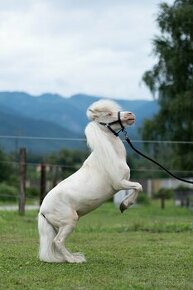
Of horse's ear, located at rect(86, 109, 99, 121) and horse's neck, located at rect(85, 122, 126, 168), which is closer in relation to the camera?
horse's neck, located at rect(85, 122, 126, 168)

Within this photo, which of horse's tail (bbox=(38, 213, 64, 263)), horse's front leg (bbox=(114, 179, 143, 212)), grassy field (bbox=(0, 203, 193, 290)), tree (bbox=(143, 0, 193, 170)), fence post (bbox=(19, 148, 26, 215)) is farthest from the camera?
tree (bbox=(143, 0, 193, 170))

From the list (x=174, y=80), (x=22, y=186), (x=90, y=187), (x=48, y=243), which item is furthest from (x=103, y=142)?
(x=174, y=80)

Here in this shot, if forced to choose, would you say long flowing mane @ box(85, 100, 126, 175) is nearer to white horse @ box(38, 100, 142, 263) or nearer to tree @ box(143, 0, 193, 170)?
white horse @ box(38, 100, 142, 263)

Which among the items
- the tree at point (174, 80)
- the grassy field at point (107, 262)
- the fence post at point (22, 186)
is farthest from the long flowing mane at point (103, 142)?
the tree at point (174, 80)

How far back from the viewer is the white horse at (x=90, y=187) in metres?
6.28

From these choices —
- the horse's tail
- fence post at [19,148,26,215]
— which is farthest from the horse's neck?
fence post at [19,148,26,215]

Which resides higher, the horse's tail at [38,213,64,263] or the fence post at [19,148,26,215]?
the horse's tail at [38,213,64,263]

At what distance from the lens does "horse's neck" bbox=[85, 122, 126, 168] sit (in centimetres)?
627

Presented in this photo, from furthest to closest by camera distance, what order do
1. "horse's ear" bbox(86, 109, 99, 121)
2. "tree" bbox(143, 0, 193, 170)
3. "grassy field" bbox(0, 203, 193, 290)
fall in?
"tree" bbox(143, 0, 193, 170)
"horse's ear" bbox(86, 109, 99, 121)
"grassy field" bbox(0, 203, 193, 290)

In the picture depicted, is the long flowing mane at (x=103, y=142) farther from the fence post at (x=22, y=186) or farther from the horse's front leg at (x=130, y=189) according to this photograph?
the fence post at (x=22, y=186)

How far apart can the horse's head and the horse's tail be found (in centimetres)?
114

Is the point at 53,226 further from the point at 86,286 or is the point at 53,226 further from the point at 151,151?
the point at 151,151

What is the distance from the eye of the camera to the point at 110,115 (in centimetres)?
651

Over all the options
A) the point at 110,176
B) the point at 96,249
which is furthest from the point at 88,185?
the point at 96,249
